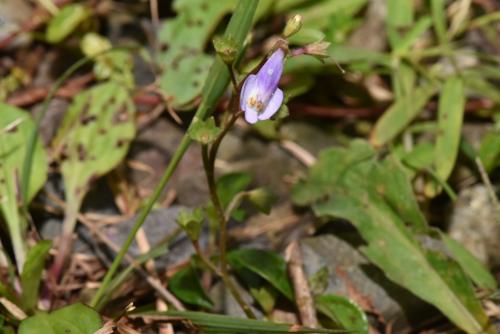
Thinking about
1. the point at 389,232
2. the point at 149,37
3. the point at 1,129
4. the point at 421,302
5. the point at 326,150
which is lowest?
the point at 421,302

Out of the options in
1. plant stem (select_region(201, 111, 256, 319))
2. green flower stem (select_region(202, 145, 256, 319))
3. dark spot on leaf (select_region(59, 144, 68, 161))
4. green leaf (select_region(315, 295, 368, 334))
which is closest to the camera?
plant stem (select_region(201, 111, 256, 319))

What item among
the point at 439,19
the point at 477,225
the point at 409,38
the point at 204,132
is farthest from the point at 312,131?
the point at 204,132

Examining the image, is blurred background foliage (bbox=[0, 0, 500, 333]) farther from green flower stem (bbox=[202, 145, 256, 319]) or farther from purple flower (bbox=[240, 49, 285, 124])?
purple flower (bbox=[240, 49, 285, 124])

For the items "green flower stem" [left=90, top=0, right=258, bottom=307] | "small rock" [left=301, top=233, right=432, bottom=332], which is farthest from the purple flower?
"small rock" [left=301, top=233, right=432, bottom=332]

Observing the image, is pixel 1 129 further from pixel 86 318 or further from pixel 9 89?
pixel 86 318

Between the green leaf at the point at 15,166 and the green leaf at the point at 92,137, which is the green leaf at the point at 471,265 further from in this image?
the green leaf at the point at 15,166

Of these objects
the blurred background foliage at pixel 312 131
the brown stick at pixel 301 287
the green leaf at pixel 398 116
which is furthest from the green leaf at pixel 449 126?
the brown stick at pixel 301 287

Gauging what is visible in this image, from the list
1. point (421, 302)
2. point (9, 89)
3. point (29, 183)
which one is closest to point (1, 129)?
point (29, 183)
